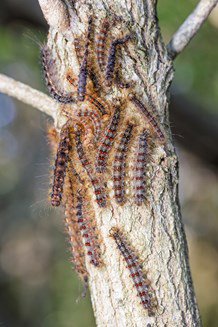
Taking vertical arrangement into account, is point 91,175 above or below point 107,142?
below

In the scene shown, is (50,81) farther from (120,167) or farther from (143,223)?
(143,223)

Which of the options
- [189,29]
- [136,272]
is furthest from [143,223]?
[189,29]

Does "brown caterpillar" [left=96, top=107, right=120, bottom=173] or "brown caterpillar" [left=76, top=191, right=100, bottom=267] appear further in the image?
"brown caterpillar" [left=76, top=191, right=100, bottom=267]

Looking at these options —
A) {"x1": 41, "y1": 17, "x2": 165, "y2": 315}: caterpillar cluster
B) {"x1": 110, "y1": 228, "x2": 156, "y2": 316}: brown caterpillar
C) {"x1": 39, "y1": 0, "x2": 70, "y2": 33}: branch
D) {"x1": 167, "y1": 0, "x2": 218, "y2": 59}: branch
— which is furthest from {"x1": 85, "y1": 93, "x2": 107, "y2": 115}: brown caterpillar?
{"x1": 167, "y1": 0, "x2": 218, "y2": 59}: branch

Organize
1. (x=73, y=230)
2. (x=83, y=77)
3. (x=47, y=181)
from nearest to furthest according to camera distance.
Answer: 1. (x=83, y=77)
2. (x=73, y=230)
3. (x=47, y=181)

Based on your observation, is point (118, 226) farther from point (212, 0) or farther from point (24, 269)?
point (24, 269)

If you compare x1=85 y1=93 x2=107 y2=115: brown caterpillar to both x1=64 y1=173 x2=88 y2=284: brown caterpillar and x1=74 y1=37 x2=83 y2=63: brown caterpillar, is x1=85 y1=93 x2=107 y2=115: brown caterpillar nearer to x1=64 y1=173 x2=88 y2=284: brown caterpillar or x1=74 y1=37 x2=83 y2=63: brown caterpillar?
x1=74 y1=37 x2=83 y2=63: brown caterpillar
